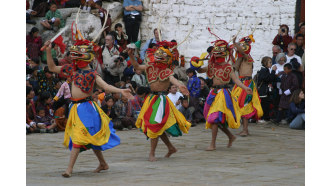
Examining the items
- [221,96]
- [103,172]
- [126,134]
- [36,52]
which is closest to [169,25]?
[36,52]

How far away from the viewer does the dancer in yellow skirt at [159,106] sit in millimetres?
8656

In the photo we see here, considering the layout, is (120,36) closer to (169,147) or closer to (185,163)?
(169,147)

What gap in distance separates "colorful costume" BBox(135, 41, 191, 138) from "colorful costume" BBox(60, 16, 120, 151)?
4.10 feet

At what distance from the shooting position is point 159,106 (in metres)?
8.70

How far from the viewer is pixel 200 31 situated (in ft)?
55.9

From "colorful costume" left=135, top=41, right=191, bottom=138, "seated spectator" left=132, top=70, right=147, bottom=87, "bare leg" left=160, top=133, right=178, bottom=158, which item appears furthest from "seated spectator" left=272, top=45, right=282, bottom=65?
"bare leg" left=160, top=133, right=178, bottom=158

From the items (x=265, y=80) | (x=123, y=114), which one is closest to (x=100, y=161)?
(x=123, y=114)

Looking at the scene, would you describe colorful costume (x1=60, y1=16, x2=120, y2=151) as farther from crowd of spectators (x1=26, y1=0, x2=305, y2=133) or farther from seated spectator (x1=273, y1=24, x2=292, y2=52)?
seated spectator (x1=273, y1=24, x2=292, y2=52)

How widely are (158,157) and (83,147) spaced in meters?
2.25

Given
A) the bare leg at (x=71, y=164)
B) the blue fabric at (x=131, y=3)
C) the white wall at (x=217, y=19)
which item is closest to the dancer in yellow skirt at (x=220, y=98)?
the bare leg at (x=71, y=164)

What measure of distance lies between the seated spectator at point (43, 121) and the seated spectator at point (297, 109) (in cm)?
548

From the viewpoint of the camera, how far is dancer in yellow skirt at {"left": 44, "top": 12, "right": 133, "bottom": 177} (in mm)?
7082

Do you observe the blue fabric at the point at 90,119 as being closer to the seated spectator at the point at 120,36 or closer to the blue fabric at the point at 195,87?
the blue fabric at the point at 195,87

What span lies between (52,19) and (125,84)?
301 cm
